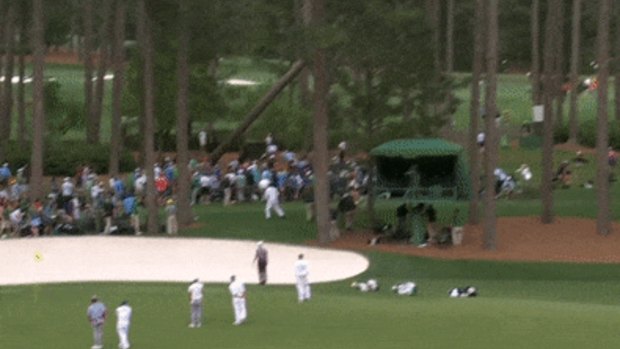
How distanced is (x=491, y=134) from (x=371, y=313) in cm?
1343

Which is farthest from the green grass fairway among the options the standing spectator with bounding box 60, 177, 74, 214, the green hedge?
the green hedge

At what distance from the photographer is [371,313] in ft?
116

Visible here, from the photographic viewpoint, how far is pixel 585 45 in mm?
99938

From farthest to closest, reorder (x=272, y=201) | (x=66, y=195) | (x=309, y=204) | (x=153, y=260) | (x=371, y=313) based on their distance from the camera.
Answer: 1. (x=66, y=195)
2. (x=309, y=204)
3. (x=272, y=201)
4. (x=153, y=260)
5. (x=371, y=313)

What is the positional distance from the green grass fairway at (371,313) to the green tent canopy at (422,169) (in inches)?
179

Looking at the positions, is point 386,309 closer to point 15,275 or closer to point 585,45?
point 15,275

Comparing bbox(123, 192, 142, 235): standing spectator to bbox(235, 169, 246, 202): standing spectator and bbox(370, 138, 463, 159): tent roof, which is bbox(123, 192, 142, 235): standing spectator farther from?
bbox(370, 138, 463, 159): tent roof

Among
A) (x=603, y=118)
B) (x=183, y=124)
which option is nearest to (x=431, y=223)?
(x=603, y=118)

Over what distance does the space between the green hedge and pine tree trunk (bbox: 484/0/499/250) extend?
2443cm

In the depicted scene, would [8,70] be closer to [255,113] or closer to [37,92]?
[255,113]

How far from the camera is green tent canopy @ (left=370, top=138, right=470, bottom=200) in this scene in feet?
161

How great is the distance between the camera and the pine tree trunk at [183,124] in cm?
5047

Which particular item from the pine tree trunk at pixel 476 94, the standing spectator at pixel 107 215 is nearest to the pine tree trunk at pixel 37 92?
the standing spectator at pixel 107 215

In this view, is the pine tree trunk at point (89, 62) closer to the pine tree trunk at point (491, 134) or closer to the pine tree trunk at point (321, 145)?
the pine tree trunk at point (321, 145)
